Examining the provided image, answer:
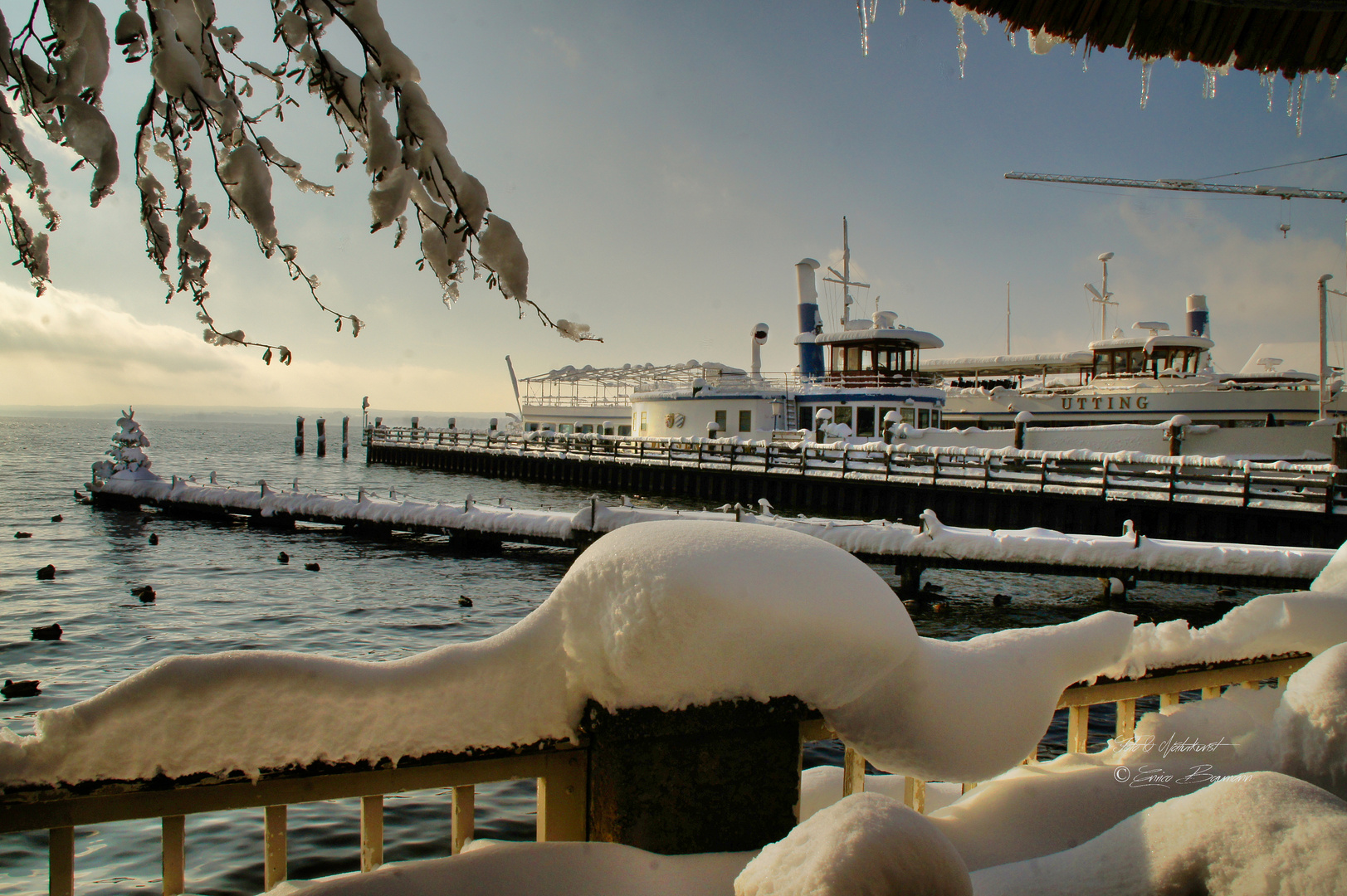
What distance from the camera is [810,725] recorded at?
2330mm

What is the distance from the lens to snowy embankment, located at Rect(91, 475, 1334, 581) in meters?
11.6

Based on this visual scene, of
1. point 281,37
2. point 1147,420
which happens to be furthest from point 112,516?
point 1147,420

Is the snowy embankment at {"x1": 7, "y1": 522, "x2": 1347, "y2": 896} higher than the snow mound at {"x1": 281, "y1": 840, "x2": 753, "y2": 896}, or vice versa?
the snowy embankment at {"x1": 7, "y1": 522, "x2": 1347, "y2": 896}

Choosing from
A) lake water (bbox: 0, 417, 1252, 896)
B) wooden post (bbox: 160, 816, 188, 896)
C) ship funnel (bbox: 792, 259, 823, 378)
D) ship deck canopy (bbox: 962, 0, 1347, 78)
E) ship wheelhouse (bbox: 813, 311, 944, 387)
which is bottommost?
lake water (bbox: 0, 417, 1252, 896)

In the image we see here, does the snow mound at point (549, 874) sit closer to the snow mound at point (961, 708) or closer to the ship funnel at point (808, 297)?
the snow mound at point (961, 708)

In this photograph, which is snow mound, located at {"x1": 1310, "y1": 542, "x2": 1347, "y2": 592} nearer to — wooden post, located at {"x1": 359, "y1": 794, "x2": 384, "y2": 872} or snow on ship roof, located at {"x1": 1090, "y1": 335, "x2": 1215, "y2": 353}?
wooden post, located at {"x1": 359, "y1": 794, "x2": 384, "y2": 872}

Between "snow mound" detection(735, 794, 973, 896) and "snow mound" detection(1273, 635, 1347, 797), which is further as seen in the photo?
"snow mound" detection(1273, 635, 1347, 797)

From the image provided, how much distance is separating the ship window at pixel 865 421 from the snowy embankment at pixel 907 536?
53.7 feet

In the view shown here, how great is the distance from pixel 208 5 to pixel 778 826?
2.94 meters

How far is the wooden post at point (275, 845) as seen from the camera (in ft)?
6.10

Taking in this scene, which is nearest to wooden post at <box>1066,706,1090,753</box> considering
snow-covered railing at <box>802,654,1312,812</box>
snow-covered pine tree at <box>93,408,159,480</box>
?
snow-covered railing at <box>802,654,1312,812</box>

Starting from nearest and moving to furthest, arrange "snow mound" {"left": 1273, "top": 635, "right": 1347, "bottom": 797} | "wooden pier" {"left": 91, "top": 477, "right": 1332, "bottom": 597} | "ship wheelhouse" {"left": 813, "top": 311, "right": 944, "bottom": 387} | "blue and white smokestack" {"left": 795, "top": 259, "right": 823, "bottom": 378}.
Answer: "snow mound" {"left": 1273, "top": 635, "right": 1347, "bottom": 797} → "wooden pier" {"left": 91, "top": 477, "right": 1332, "bottom": 597} → "ship wheelhouse" {"left": 813, "top": 311, "right": 944, "bottom": 387} → "blue and white smokestack" {"left": 795, "top": 259, "right": 823, "bottom": 378}

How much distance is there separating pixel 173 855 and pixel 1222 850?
2451mm

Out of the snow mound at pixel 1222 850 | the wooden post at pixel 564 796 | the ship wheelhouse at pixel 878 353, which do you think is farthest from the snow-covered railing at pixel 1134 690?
the ship wheelhouse at pixel 878 353
